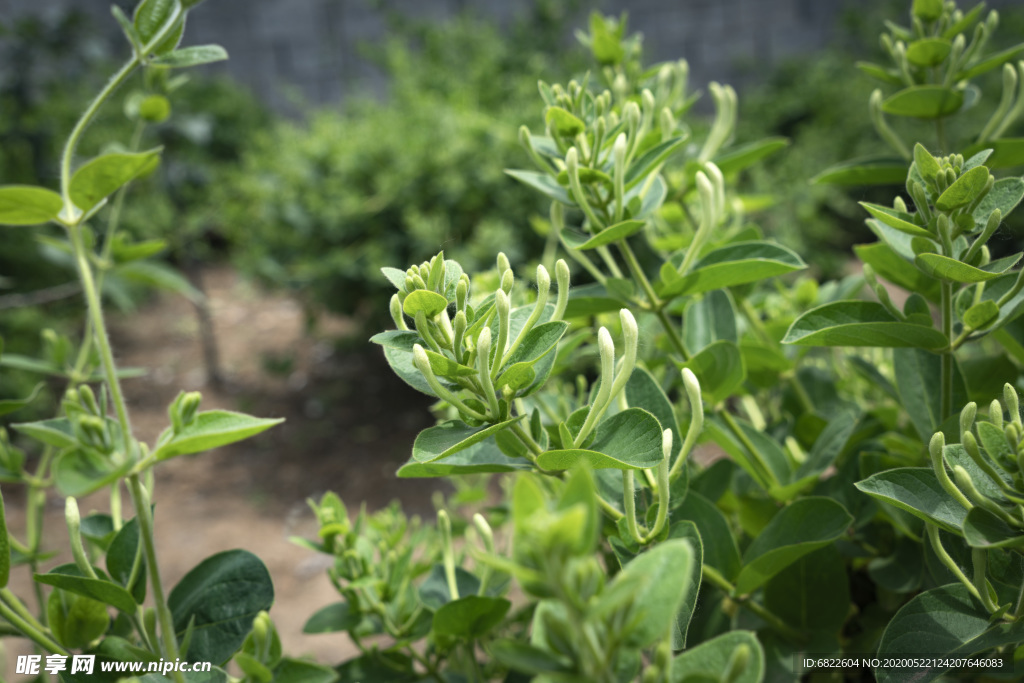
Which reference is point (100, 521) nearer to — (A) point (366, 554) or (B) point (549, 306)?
(A) point (366, 554)

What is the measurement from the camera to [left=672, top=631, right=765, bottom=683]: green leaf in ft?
0.75

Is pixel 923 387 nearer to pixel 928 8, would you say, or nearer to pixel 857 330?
pixel 857 330

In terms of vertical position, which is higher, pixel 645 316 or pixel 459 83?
pixel 459 83

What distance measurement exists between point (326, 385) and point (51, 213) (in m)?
2.51

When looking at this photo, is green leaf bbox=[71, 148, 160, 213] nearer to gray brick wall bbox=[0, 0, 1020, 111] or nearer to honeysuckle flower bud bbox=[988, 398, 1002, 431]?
honeysuckle flower bud bbox=[988, 398, 1002, 431]

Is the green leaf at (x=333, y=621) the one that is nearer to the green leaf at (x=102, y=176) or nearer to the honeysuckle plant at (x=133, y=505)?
the honeysuckle plant at (x=133, y=505)

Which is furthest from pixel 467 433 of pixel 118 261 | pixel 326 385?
pixel 326 385

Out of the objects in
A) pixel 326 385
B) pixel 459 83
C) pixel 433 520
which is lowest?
pixel 433 520

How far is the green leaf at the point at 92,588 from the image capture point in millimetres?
329

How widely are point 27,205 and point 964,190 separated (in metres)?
0.45

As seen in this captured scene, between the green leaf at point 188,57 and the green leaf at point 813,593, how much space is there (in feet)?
1.42

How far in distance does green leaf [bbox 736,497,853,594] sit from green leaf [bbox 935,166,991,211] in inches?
5.8

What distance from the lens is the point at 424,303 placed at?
278 mm

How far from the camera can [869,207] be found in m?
0.34
